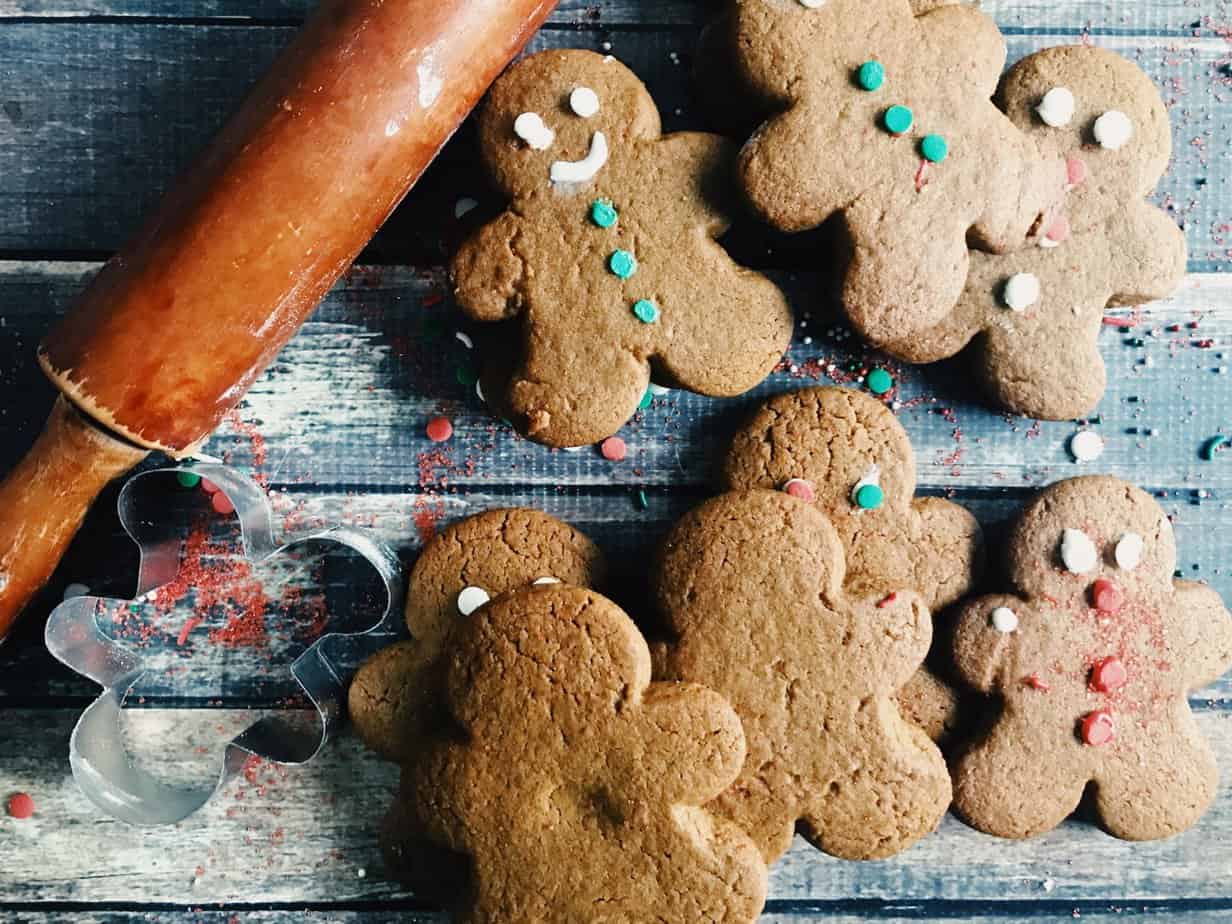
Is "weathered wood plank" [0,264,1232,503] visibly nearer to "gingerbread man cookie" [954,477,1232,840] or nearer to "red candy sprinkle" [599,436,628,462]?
"red candy sprinkle" [599,436,628,462]

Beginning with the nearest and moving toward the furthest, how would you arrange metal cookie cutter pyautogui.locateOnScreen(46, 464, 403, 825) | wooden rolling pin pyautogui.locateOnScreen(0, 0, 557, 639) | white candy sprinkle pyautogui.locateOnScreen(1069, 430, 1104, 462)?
wooden rolling pin pyautogui.locateOnScreen(0, 0, 557, 639) → metal cookie cutter pyautogui.locateOnScreen(46, 464, 403, 825) → white candy sprinkle pyautogui.locateOnScreen(1069, 430, 1104, 462)

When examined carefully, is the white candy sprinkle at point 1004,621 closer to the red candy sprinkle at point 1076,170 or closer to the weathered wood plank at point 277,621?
the weathered wood plank at point 277,621

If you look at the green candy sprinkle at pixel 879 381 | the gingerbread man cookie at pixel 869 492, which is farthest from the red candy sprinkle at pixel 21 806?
the green candy sprinkle at pixel 879 381

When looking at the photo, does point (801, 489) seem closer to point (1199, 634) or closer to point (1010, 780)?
point (1010, 780)

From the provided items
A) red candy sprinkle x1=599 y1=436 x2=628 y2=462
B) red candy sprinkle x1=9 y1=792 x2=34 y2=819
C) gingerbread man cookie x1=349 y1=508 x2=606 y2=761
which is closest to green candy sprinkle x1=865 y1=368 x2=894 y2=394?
red candy sprinkle x1=599 y1=436 x2=628 y2=462

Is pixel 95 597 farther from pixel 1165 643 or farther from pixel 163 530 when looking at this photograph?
pixel 1165 643
